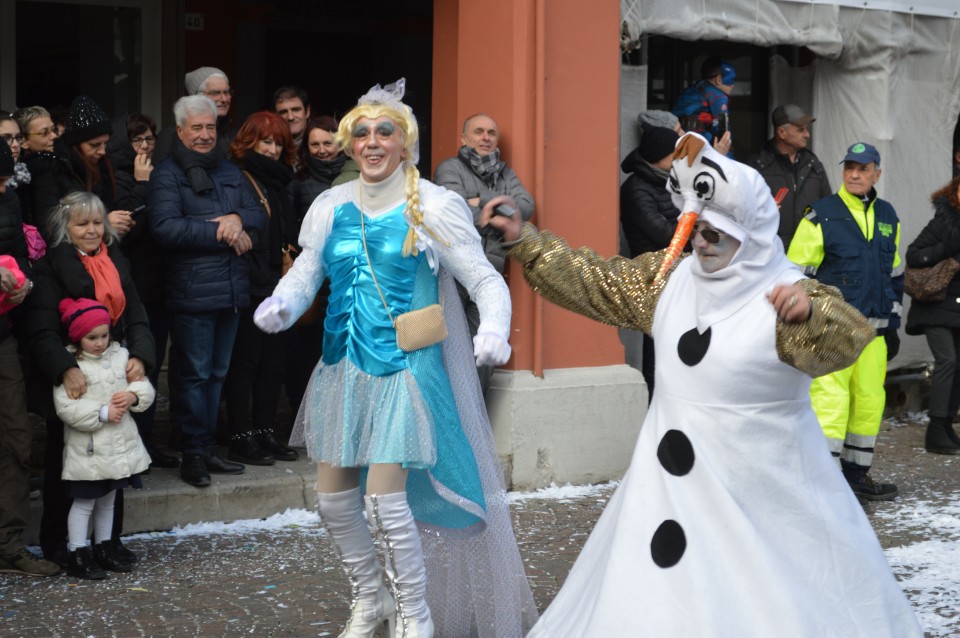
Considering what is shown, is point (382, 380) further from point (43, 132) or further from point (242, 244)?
point (43, 132)

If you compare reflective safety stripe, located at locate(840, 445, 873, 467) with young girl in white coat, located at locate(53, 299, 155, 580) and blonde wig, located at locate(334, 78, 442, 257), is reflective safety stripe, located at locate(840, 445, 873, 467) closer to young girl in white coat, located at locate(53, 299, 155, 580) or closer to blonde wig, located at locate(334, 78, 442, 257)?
blonde wig, located at locate(334, 78, 442, 257)

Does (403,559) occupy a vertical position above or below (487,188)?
below

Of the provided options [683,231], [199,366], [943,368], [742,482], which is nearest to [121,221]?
[199,366]

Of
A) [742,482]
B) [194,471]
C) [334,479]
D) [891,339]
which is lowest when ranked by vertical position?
[194,471]

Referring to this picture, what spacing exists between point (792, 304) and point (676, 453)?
0.62m

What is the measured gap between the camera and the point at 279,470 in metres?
7.65

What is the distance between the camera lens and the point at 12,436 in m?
6.35

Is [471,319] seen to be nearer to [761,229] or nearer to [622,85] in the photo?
[622,85]

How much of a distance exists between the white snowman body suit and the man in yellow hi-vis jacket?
11.6 ft

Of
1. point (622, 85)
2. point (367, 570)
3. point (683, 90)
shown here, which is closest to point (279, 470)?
point (367, 570)

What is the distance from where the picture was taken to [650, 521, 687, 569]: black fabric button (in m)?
4.41

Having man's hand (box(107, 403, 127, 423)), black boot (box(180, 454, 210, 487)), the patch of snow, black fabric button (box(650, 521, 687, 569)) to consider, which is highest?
man's hand (box(107, 403, 127, 423))

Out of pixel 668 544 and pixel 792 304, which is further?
pixel 668 544

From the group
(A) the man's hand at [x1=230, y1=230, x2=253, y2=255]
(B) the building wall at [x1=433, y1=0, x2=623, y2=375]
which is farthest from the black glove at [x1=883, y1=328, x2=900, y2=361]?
(A) the man's hand at [x1=230, y1=230, x2=253, y2=255]
